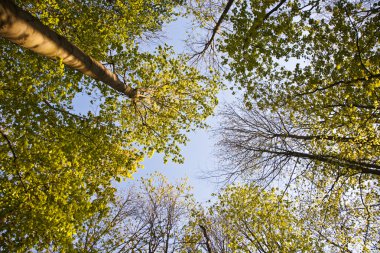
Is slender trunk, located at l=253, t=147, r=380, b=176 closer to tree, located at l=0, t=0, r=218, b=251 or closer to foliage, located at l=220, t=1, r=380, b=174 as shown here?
foliage, located at l=220, t=1, r=380, b=174

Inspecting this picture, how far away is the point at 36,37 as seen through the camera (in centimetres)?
481

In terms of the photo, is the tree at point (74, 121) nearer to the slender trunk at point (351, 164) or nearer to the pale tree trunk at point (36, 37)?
the pale tree trunk at point (36, 37)

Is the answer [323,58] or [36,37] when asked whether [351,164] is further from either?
[36,37]

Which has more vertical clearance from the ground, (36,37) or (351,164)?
(36,37)

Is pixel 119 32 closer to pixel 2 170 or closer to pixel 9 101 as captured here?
pixel 9 101

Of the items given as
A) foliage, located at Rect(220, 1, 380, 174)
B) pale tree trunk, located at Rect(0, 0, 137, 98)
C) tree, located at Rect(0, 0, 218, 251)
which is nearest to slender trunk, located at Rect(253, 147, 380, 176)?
foliage, located at Rect(220, 1, 380, 174)

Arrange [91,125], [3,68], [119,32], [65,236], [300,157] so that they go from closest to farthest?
[65,236] → [3,68] → [91,125] → [119,32] → [300,157]

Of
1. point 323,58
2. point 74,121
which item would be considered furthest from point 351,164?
point 74,121

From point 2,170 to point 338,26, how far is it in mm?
8358

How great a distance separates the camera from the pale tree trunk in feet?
13.4

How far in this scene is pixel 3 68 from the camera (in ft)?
21.3

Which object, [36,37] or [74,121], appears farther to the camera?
[74,121]

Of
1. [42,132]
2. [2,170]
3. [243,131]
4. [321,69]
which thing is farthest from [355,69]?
[2,170]

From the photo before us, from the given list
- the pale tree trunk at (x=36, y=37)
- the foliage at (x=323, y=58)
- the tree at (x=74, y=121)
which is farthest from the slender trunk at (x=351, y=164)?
the pale tree trunk at (x=36, y=37)
